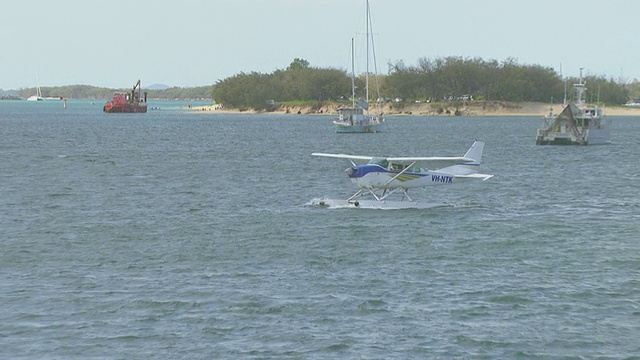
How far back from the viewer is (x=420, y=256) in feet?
91.6

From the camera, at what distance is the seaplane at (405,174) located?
36188 millimetres

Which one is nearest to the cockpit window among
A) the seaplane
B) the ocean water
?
the seaplane

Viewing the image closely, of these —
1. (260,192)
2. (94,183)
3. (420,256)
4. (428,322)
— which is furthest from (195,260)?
(94,183)

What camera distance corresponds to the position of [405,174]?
36438 millimetres

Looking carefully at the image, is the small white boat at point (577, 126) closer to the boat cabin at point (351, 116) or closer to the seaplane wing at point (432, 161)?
the boat cabin at point (351, 116)

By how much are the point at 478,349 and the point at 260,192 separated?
28.4m

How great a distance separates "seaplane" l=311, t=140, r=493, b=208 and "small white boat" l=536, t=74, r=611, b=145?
4666cm

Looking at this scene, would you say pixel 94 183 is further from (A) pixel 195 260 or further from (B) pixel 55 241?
(A) pixel 195 260

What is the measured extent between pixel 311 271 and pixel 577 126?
63.7m

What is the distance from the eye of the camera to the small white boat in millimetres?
83000

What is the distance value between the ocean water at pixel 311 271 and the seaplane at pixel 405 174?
1009mm

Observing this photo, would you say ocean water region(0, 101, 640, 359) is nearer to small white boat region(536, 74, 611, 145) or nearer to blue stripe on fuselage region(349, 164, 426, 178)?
blue stripe on fuselage region(349, 164, 426, 178)

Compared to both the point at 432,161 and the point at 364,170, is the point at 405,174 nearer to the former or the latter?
the point at 432,161

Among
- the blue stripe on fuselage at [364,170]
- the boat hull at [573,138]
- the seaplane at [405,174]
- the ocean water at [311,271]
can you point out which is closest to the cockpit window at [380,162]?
the seaplane at [405,174]
